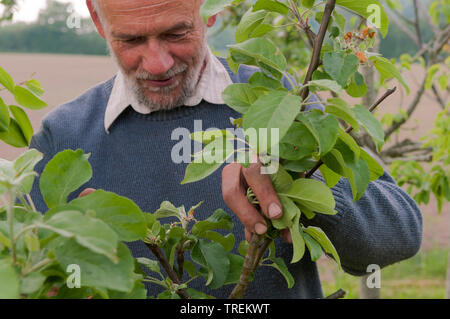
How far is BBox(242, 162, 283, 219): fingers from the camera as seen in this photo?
56 centimetres

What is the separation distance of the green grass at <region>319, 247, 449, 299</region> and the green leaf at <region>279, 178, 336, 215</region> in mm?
3501

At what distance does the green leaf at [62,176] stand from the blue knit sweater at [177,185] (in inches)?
29.6

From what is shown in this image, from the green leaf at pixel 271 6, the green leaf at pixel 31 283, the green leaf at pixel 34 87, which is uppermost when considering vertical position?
the green leaf at pixel 271 6

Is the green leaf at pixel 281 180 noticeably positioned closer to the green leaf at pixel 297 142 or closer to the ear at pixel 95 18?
the green leaf at pixel 297 142

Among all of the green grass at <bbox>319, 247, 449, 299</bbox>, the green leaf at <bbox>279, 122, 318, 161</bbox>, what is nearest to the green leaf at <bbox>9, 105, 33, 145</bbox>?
the green leaf at <bbox>279, 122, 318, 161</bbox>

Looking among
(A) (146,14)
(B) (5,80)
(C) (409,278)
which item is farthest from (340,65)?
(C) (409,278)

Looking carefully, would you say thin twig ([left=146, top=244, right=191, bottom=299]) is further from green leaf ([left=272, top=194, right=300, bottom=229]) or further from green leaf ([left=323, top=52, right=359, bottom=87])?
green leaf ([left=323, top=52, right=359, bottom=87])

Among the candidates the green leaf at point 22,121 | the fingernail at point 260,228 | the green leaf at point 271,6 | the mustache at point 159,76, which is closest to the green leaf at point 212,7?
the green leaf at point 271,6

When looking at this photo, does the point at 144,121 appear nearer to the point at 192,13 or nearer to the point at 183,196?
the point at 183,196

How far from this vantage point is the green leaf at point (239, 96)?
1.85 ft

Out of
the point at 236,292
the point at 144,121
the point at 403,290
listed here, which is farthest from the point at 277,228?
the point at 403,290

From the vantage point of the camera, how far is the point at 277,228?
0.58 metres

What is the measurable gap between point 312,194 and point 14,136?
1.55 feet
